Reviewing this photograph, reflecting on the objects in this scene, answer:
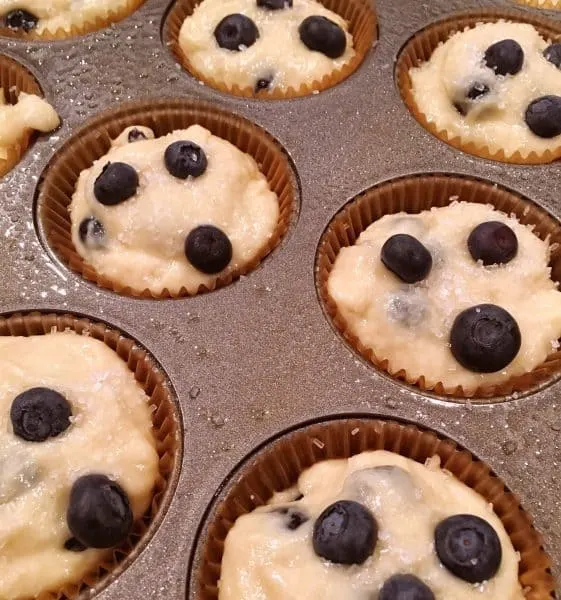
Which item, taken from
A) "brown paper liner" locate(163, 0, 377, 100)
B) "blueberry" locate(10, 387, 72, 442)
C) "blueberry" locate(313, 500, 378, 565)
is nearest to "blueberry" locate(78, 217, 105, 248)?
"blueberry" locate(10, 387, 72, 442)

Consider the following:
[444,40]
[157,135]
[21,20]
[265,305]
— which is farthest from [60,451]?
[444,40]

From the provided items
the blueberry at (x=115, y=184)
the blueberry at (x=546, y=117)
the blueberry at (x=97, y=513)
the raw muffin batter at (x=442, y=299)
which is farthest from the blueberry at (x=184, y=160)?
the blueberry at (x=546, y=117)

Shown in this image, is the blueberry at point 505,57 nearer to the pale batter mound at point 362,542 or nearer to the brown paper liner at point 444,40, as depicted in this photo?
the brown paper liner at point 444,40

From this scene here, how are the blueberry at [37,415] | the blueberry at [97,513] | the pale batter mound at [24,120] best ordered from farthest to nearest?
the pale batter mound at [24,120]
the blueberry at [37,415]
the blueberry at [97,513]

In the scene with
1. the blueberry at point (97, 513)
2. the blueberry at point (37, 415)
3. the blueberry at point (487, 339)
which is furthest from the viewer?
the blueberry at point (487, 339)

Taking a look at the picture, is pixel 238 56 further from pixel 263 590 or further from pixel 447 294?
pixel 263 590

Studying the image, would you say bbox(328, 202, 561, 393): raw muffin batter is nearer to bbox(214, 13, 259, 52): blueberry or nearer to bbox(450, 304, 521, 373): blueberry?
bbox(450, 304, 521, 373): blueberry

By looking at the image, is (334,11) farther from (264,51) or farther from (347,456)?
(347,456)
